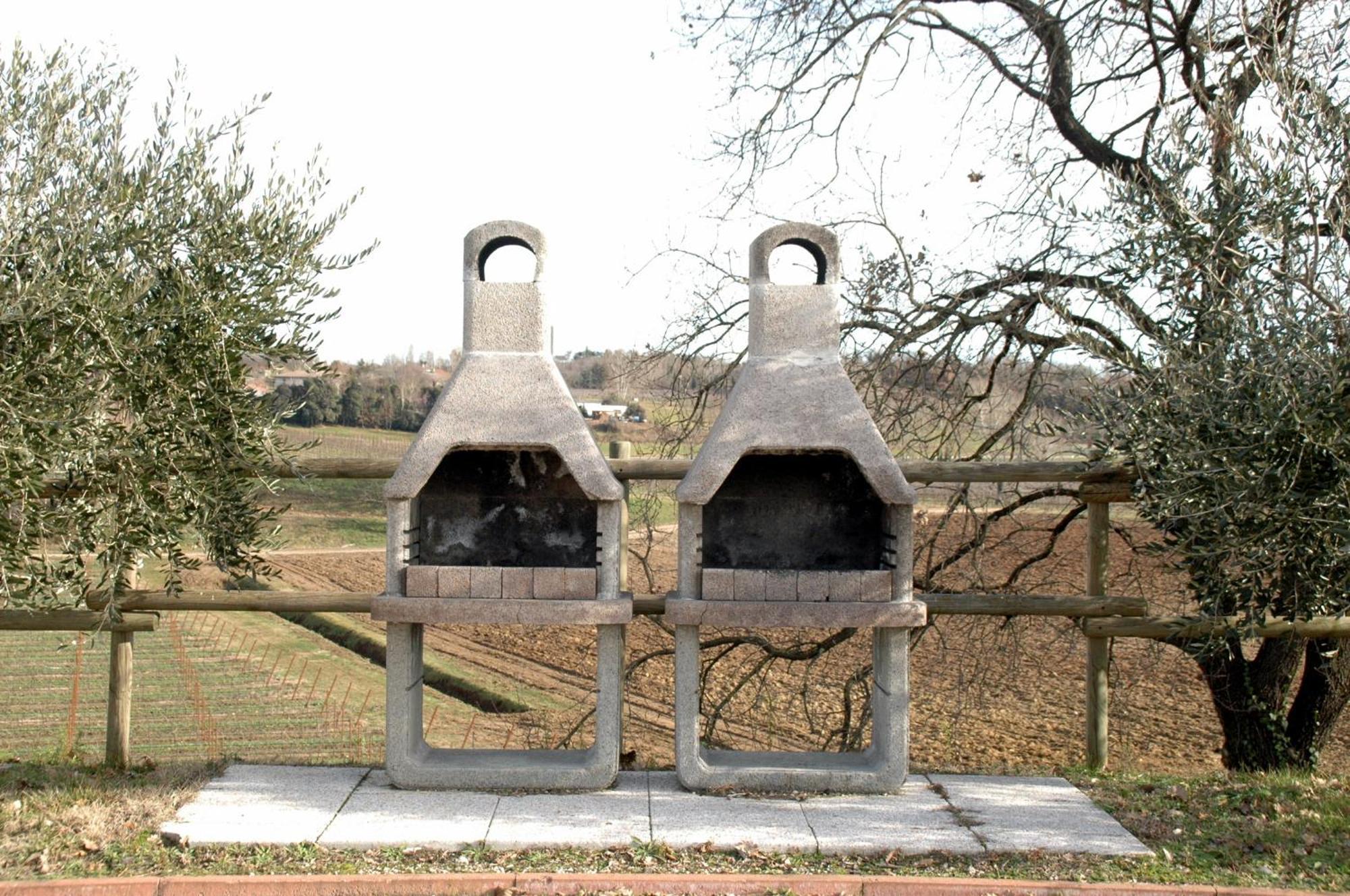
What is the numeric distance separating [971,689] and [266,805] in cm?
802

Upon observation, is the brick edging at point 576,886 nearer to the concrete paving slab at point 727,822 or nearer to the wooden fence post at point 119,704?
the concrete paving slab at point 727,822

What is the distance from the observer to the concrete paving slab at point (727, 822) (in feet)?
13.8

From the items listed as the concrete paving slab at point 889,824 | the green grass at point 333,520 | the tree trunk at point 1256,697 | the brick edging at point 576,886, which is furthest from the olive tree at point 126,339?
the green grass at point 333,520

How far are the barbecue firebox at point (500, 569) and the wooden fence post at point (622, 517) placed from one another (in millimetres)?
52

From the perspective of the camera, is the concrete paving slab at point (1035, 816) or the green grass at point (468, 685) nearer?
the concrete paving slab at point (1035, 816)

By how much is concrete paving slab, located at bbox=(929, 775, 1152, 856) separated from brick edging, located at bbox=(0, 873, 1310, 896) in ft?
1.19

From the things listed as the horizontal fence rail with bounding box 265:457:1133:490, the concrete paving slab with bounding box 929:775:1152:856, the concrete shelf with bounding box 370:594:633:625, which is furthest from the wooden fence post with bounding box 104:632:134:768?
the concrete paving slab with bounding box 929:775:1152:856

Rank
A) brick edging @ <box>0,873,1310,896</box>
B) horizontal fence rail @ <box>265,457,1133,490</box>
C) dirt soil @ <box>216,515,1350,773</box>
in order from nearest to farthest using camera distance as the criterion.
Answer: brick edging @ <box>0,873,1310,896</box>
horizontal fence rail @ <box>265,457,1133,490</box>
dirt soil @ <box>216,515,1350,773</box>

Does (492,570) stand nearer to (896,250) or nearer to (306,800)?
(306,800)

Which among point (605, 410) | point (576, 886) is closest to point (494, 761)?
point (576, 886)

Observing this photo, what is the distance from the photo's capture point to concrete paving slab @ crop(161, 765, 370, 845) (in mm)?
4230

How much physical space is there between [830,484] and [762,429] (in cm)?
81

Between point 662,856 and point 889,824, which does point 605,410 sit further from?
point 662,856

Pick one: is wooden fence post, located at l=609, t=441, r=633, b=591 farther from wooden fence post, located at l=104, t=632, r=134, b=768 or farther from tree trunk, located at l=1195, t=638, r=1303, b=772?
tree trunk, located at l=1195, t=638, r=1303, b=772
